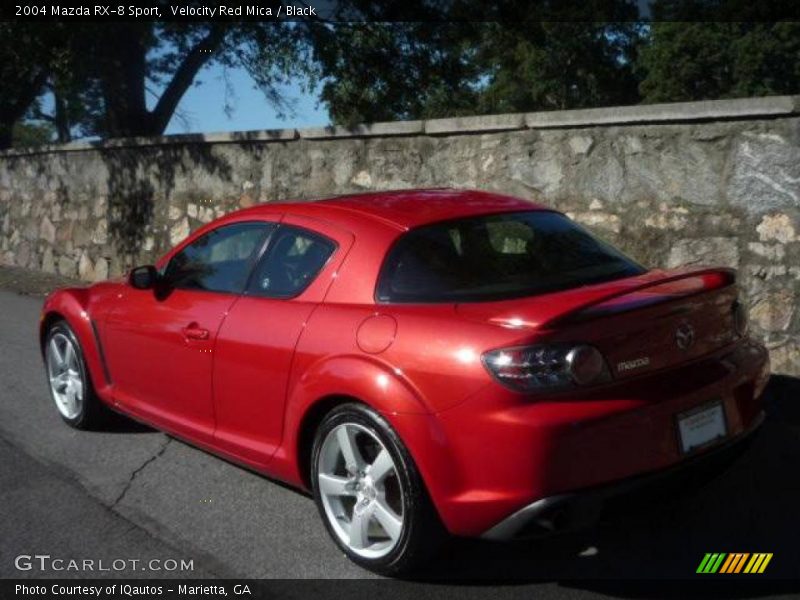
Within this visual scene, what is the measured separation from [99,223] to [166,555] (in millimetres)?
9066

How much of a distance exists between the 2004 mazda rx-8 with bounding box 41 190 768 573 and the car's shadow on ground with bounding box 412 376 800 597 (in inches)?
14.0

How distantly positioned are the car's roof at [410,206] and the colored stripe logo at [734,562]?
68.8 inches

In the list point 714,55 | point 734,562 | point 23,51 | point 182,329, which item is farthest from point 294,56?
point 714,55

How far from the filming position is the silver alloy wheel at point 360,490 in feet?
11.6

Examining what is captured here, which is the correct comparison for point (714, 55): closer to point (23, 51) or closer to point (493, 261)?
point (23, 51)

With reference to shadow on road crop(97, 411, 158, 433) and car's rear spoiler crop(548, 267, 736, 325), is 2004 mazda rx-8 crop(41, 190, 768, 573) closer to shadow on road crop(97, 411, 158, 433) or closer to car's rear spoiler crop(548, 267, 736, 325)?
car's rear spoiler crop(548, 267, 736, 325)

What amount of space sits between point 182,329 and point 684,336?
7.88 ft

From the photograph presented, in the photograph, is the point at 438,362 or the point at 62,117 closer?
the point at 438,362

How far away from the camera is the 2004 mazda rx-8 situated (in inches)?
125

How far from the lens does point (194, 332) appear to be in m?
4.45

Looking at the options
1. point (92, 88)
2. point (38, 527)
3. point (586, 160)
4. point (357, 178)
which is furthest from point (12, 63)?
point (38, 527)

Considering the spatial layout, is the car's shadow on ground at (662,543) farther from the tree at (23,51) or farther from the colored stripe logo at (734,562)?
the tree at (23,51)

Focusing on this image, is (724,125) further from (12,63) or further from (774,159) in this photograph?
(12,63)

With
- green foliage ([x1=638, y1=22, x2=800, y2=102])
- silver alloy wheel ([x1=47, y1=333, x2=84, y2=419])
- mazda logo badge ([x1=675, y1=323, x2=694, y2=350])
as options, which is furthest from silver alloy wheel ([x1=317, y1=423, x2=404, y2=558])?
green foliage ([x1=638, y1=22, x2=800, y2=102])
